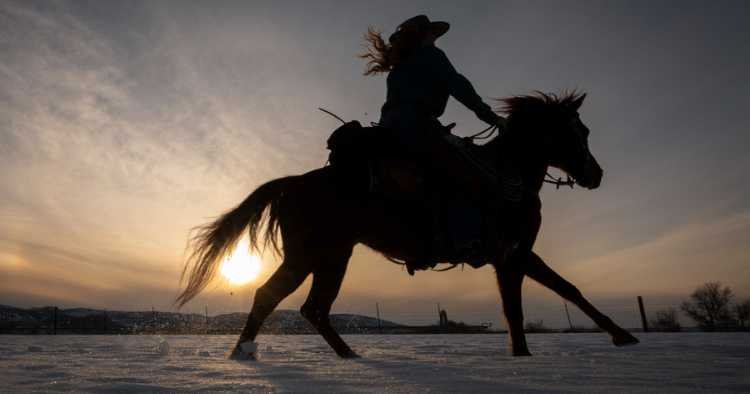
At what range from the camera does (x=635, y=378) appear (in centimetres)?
203

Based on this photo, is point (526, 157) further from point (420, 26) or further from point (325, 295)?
point (325, 295)

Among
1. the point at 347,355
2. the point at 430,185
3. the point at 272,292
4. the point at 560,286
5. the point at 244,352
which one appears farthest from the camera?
the point at 560,286

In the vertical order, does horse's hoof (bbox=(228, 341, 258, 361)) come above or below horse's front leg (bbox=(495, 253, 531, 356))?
below

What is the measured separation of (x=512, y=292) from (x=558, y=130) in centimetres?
184

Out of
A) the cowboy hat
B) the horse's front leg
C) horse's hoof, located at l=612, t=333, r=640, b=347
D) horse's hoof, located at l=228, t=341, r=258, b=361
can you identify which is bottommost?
horse's hoof, located at l=612, t=333, r=640, b=347

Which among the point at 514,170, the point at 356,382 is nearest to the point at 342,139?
the point at 514,170

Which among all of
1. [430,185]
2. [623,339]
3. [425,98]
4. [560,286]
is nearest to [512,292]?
[560,286]

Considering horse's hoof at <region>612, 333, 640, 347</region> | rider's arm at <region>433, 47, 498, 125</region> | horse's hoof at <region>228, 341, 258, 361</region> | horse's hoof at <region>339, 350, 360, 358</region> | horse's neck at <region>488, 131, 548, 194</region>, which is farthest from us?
horse's neck at <region>488, 131, 548, 194</region>

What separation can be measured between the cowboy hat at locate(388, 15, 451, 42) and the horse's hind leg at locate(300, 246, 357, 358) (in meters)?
2.18

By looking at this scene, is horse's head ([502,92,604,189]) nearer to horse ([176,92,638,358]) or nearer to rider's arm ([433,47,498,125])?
horse ([176,92,638,358])

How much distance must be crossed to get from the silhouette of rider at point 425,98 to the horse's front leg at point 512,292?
0.82 metres

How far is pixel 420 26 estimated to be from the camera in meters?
4.44

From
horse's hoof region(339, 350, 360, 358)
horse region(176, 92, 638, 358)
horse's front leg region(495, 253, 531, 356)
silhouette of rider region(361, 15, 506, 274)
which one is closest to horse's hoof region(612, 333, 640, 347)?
horse region(176, 92, 638, 358)

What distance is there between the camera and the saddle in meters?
3.86
